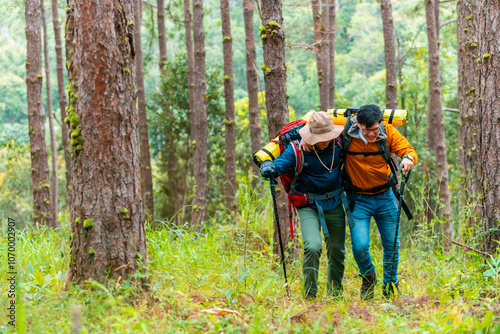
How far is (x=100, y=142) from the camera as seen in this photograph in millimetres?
3613

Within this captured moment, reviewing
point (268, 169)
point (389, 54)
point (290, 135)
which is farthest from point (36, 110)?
point (389, 54)

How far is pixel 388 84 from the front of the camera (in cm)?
953

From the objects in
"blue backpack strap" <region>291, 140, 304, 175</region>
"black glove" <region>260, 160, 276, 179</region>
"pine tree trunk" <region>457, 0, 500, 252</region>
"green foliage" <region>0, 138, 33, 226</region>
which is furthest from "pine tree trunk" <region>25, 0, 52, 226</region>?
"green foliage" <region>0, 138, 33, 226</region>

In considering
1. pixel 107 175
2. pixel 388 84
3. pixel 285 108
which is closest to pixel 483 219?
pixel 285 108

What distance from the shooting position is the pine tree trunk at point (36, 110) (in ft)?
30.1

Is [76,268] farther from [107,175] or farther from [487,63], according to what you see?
[487,63]

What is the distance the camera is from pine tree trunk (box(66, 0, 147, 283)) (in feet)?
11.8

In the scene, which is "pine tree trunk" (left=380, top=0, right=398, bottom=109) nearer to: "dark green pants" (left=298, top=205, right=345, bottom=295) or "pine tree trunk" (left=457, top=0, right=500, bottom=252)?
"pine tree trunk" (left=457, top=0, right=500, bottom=252)

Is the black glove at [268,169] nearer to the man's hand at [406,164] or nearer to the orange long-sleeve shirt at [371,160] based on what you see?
the orange long-sleeve shirt at [371,160]

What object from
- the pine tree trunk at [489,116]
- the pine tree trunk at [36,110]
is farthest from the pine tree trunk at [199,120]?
the pine tree trunk at [489,116]

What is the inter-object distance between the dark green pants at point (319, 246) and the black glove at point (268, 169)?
59cm

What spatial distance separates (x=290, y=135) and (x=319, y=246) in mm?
1163

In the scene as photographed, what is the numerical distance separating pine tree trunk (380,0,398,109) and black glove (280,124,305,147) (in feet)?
17.2

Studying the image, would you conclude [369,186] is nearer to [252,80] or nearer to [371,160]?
[371,160]
